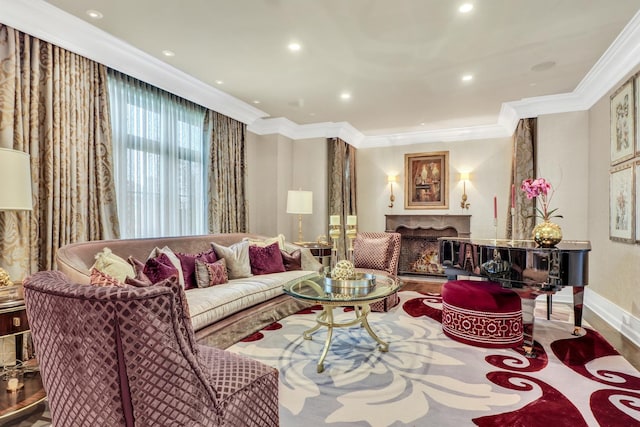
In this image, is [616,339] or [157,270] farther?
[616,339]

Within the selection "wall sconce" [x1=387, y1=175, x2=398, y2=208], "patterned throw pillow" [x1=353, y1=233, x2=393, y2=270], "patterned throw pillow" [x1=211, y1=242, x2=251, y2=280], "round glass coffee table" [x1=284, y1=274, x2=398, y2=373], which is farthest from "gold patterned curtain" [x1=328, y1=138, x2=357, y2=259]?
"round glass coffee table" [x1=284, y1=274, x2=398, y2=373]

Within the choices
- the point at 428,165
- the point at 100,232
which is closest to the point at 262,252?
the point at 100,232

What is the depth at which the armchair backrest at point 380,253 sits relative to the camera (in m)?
4.22

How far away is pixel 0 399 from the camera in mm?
1852

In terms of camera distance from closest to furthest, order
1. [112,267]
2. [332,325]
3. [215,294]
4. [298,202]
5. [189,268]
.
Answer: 1. [112,267]
2. [332,325]
3. [215,294]
4. [189,268]
5. [298,202]

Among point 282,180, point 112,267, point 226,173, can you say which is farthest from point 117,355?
point 282,180

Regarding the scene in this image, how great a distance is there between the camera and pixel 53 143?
2.94m

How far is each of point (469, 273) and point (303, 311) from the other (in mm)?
1862

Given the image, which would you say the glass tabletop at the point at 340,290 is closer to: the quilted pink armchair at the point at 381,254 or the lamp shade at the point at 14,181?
the quilted pink armchair at the point at 381,254

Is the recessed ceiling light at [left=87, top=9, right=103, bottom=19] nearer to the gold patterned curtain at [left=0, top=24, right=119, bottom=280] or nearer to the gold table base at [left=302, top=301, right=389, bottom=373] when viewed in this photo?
the gold patterned curtain at [left=0, top=24, right=119, bottom=280]

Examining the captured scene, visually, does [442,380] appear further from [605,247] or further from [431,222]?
[431,222]

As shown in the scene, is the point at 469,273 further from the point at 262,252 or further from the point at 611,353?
the point at 262,252

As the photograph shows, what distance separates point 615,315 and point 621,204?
116cm

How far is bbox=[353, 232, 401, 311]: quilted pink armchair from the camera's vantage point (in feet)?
13.8
